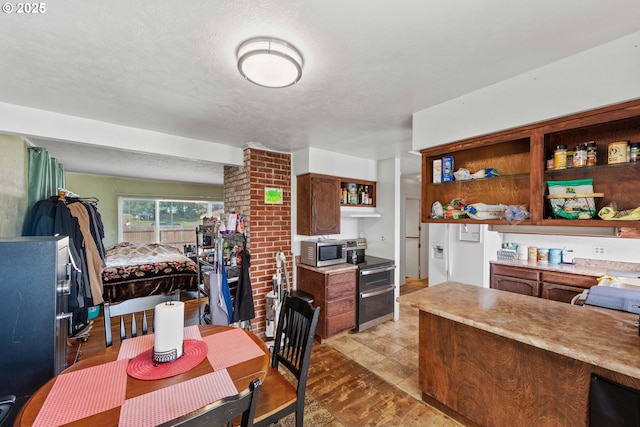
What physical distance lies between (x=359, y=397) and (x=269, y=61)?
255 centimetres

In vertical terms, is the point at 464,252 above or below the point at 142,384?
above

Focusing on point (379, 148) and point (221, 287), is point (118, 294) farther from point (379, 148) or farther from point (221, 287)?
point (379, 148)

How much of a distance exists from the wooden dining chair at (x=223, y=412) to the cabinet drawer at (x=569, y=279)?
3.87 metres

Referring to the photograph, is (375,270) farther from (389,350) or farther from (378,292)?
(389,350)

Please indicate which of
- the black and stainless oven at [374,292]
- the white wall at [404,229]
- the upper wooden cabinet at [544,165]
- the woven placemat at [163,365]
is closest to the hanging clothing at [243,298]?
the woven placemat at [163,365]

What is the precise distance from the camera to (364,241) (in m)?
4.22

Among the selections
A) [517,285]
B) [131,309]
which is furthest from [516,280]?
Answer: [131,309]

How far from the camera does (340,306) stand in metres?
3.24

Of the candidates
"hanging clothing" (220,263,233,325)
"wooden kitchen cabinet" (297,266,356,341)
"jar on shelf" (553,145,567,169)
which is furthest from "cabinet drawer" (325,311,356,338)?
"jar on shelf" (553,145,567,169)

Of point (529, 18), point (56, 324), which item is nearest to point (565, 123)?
point (529, 18)

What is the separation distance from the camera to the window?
237 inches

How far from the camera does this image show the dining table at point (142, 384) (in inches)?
38.4

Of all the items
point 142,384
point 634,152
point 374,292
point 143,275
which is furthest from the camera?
point 143,275

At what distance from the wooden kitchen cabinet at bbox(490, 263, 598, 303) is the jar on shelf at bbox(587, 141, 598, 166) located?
2155 mm
